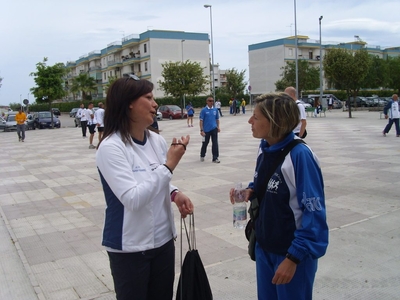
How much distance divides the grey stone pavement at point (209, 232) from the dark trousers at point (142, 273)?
1485 mm

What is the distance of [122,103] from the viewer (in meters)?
2.27

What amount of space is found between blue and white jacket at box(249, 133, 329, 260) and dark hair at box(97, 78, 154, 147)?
0.82m

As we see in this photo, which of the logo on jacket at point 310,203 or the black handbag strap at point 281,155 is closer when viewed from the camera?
the logo on jacket at point 310,203

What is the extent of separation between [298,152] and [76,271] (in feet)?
10.3

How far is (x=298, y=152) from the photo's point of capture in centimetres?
219

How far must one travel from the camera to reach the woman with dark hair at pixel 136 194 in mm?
2107

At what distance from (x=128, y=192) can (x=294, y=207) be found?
899 mm

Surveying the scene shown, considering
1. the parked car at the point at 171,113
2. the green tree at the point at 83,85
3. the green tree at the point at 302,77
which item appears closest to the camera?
the parked car at the point at 171,113

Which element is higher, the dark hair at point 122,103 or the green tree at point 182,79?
the green tree at point 182,79

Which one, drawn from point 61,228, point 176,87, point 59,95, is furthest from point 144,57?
point 61,228

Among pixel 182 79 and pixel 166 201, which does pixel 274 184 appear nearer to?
pixel 166 201

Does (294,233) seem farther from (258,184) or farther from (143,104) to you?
(143,104)

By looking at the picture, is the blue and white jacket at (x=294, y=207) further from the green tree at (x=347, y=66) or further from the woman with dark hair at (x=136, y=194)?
the green tree at (x=347, y=66)

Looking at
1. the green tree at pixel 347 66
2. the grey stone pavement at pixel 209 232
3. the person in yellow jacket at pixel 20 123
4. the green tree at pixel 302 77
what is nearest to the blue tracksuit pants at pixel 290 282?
the grey stone pavement at pixel 209 232
